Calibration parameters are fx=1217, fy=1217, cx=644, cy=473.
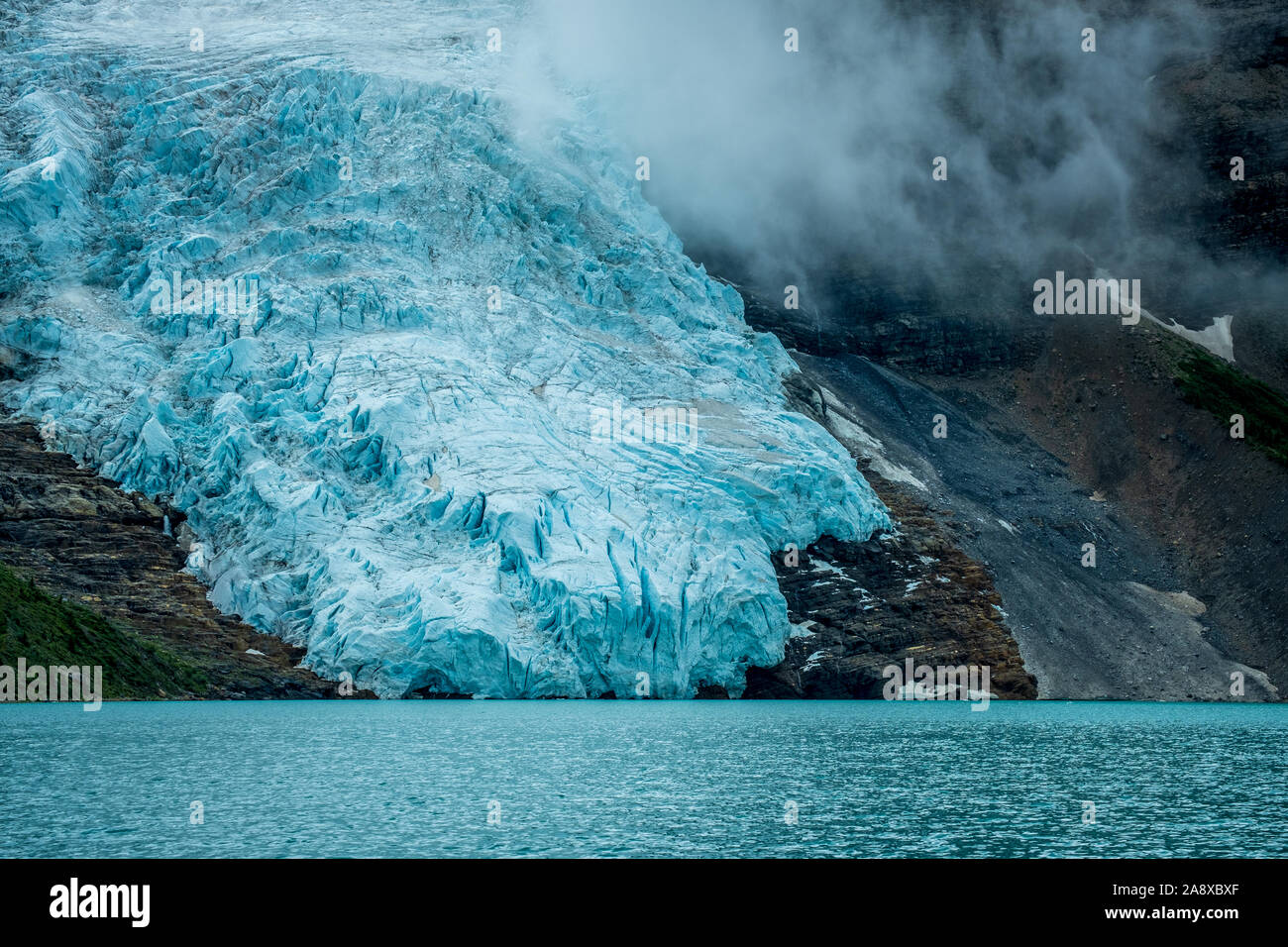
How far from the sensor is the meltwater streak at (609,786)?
19.7 meters

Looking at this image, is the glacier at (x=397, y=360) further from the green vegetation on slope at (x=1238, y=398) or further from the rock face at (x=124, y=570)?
the green vegetation on slope at (x=1238, y=398)

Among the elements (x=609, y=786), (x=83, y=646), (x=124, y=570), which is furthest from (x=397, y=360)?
(x=609, y=786)

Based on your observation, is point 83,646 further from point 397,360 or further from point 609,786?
point 609,786

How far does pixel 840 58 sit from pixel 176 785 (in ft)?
367

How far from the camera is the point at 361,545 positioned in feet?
163

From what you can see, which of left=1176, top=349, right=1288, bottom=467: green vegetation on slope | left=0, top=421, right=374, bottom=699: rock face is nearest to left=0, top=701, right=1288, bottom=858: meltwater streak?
left=0, top=421, right=374, bottom=699: rock face

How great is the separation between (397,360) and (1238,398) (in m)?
64.8

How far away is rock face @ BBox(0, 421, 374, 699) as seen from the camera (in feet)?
157

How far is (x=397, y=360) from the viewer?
55.8 m

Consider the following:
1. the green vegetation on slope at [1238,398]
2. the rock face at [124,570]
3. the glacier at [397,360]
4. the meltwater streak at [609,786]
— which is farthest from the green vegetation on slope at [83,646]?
the green vegetation on slope at [1238,398]

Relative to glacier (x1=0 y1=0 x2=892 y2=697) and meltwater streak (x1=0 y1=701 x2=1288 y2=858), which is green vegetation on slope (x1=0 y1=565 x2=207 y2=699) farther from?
glacier (x1=0 y1=0 x2=892 y2=697)

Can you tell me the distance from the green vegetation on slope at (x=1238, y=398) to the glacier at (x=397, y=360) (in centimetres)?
3340
